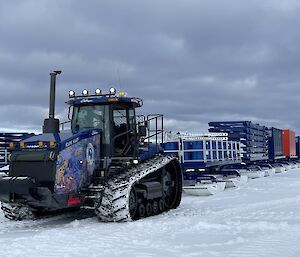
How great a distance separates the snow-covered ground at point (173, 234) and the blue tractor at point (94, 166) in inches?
17.4

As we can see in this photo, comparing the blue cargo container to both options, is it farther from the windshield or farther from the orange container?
the orange container

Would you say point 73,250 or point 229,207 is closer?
point 73,250

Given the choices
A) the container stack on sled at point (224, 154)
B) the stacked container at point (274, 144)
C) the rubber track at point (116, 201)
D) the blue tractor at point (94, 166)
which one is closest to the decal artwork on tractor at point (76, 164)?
the blue tractor at point (94, 166)

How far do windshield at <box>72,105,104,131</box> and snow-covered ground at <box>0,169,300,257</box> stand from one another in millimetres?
2169

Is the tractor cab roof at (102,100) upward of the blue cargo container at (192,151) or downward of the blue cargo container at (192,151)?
upward

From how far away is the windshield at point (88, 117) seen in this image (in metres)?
11.1

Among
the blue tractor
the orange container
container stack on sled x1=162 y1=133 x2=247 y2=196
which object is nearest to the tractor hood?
the blue tractor

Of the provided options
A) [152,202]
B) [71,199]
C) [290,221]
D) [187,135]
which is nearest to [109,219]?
[71,199]

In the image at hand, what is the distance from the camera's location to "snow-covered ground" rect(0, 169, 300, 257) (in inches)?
281

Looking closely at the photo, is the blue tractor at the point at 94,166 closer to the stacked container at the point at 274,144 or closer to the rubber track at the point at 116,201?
the rubber track at the point at 116,201

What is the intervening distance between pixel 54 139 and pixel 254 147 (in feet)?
63.0

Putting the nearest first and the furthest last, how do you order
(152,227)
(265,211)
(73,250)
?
(73,250), (152,227), (265,211)

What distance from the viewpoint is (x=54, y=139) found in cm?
980

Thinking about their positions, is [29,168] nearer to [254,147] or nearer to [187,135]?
[187,135]
